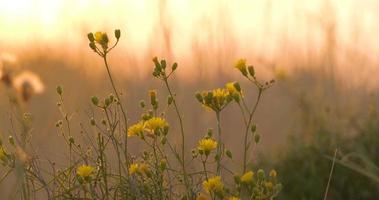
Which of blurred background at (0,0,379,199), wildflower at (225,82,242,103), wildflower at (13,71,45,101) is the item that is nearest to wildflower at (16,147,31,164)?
wildflower at (13,71,45,101)

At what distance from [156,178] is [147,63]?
2111 millimetres

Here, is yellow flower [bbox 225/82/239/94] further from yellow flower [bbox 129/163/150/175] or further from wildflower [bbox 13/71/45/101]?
wildflower [bbox 13/71/45/101]

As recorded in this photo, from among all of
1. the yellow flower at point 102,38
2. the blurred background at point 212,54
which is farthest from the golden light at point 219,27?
the yellow flower at point 102,38

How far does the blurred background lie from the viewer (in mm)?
3713

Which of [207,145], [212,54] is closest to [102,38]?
[207,145]

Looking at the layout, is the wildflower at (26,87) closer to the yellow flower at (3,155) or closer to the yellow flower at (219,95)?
the yellow flower at (3,155)

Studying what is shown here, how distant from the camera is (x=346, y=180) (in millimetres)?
2859

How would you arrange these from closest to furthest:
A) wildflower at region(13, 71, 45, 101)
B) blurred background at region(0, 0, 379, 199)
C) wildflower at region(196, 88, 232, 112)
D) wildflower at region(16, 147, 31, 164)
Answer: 1. wildflower at region(16, 147, 31, 164)
2. wildflower at region(13, 71, 45, 101)
3. wildflower at region(196, 88, 232, 112)
4. blurred background at region(0, 0, 379, 199)

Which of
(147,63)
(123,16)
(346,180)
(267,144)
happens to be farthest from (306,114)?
(123,16)

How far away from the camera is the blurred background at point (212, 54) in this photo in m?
3.71

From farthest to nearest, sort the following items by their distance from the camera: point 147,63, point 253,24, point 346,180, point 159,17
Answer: point 253,24, point 147,63, point 159,17, point 346,180

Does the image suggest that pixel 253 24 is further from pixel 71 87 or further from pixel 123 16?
pixel 71 87

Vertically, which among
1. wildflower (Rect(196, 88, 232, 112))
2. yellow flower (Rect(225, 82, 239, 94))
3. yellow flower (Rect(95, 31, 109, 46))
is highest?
yellow flower (Rect(95, 31, 109, 46))

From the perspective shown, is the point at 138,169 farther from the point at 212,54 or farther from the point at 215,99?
the point at 212,54
